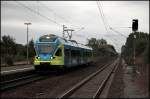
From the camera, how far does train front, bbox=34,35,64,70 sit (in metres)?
Result: 32.2

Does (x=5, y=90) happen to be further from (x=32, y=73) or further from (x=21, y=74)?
(x=32, y=73)

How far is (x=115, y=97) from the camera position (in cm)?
A: 1772

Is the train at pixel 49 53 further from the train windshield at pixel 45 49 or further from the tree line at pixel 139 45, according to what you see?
the tree line at pixel 139 45

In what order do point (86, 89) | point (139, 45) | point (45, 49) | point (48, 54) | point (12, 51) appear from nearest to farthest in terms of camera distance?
point (86, 89), point (48, 54), point (45, 49), point (139, 45), point (12, 51)

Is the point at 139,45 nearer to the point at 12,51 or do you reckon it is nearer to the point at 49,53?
the point at 49,53

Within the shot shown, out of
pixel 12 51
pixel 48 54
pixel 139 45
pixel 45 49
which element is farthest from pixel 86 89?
pixel 12 51

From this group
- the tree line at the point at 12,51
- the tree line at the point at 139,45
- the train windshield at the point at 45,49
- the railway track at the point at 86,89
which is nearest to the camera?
the railway track at the point at 86,89

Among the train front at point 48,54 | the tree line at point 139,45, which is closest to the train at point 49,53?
the train front at point 48,54

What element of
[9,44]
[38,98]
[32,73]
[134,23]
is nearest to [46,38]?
[32,73]

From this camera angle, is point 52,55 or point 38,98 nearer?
point 38,98

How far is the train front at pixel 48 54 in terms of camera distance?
32188 millimetres

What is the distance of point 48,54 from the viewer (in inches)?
1277

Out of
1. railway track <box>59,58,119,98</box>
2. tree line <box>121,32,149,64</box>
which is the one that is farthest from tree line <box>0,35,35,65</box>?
railway track <box>59,58,119,98</box>

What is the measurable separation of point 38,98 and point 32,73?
1721cm
